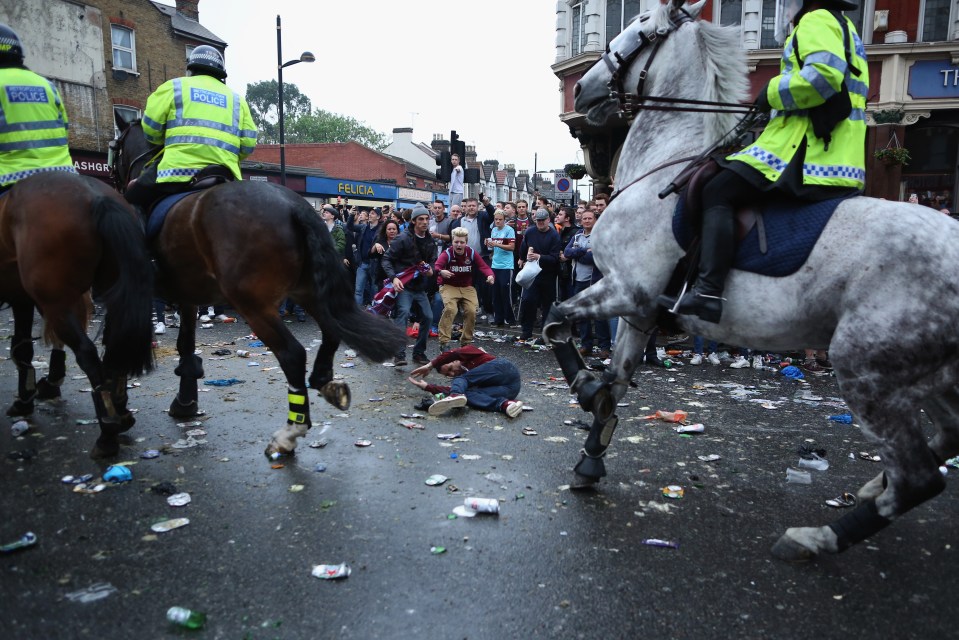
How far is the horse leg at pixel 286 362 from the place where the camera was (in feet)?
15.2

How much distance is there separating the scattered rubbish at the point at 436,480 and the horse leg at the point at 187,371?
255 cm

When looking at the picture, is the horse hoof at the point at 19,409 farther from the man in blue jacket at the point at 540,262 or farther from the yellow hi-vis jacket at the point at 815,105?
the man in blue jacket at the point at 540,262

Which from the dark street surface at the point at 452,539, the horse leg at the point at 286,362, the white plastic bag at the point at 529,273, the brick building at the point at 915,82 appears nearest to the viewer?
the dark street surface at the point at 452,539

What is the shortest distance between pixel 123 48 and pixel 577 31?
62.7 ft

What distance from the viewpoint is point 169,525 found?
369 cm

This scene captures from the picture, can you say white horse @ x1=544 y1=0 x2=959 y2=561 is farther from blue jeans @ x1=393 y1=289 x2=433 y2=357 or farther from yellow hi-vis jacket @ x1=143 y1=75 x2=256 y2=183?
blue jeans @ x1=393 y1=289 x2=433 y2=357

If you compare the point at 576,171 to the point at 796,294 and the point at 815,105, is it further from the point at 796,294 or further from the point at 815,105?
the point at 796,294

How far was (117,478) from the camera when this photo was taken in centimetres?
432

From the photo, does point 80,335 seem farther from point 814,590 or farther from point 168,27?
point 168,27

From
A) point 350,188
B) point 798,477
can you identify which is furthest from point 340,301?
point 350,188

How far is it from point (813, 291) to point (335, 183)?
126ft

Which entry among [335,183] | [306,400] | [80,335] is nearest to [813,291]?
[306,400]

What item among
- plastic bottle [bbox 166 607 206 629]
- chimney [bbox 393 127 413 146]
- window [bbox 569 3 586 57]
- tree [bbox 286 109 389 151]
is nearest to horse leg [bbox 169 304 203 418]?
plastic bottle [bbox 166 607 206 629]

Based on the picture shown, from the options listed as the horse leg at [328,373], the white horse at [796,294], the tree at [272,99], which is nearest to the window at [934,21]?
the white horse at [796,294]
